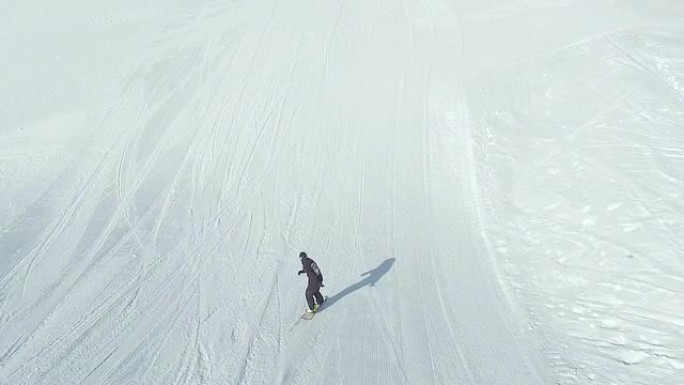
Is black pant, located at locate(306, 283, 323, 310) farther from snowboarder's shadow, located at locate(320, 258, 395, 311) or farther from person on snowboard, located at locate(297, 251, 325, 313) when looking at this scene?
snowboarder's shadow, located at locate(320, 258, 395, 311)

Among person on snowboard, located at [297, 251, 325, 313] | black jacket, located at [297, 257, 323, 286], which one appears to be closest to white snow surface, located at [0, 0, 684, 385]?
person on snowboard, located at [297, 251, 325, 313]

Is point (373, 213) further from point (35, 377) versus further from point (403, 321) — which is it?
point (35, 377)

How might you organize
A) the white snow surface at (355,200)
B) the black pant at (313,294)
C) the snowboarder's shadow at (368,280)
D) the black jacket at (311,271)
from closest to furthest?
the white snow surface at (355,200), the black jacket at (311,271), the black pant at (313,294), the snowboarder's shadow at (368,280)

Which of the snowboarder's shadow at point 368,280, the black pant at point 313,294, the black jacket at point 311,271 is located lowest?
the snowboarder's shadow at point 368,280

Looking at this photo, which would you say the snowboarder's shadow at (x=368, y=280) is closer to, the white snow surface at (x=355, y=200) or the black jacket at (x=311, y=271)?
the white snow surface at (x=355, y=200)

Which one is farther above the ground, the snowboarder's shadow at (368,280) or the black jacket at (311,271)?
the black jacket at (311,271)

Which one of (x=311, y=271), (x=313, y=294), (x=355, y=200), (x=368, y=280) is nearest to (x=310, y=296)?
(x=313, y=294)

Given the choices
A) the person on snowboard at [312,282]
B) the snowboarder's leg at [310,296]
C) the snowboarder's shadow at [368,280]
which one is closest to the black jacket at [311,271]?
the person on snowboard at [312,282]
